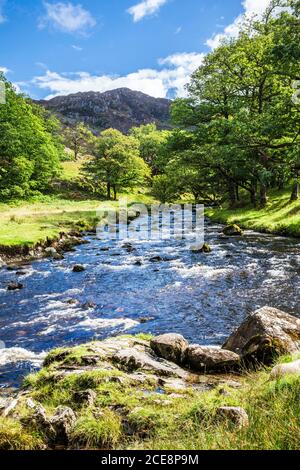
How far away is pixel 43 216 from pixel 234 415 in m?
40.0

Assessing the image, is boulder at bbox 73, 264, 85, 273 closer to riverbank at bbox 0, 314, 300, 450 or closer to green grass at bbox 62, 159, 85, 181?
riverbank at bbox 0, 314, 300, 450

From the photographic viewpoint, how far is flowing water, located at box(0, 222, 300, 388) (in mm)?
12578

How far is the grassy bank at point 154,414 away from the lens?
194 inches

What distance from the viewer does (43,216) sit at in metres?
43.0

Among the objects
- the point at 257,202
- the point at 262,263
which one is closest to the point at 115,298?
the point at 262,263

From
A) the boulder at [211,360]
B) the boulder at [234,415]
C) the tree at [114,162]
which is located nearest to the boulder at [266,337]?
the boulder at [211,360]

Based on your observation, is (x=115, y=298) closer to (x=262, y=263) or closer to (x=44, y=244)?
(x=262, y=263)

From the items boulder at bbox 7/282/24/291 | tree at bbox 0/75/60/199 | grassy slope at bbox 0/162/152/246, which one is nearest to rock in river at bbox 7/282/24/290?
boulder at bbox 7/282/24/291

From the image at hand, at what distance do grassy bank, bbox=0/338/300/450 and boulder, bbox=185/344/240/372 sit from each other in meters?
0.47

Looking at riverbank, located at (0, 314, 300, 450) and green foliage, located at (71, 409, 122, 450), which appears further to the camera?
green foliage, located at (71, 409, 122, 450)

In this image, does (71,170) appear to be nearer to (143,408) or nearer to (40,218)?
(40,218)

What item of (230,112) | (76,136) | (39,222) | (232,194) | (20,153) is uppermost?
(76,136)

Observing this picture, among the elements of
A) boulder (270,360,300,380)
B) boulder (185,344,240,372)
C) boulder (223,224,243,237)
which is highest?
boulder (270,360,300,380)

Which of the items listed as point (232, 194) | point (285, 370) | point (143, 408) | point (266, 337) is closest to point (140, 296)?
point (266, 337)
